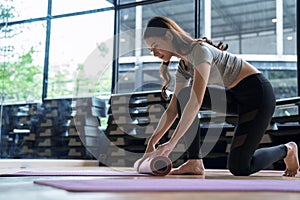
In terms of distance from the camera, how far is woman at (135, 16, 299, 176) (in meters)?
1.78

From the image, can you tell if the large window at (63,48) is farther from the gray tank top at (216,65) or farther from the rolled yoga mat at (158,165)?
the rolled yoga mat at (158,165)

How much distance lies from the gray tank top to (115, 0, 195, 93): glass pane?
2.51 meters

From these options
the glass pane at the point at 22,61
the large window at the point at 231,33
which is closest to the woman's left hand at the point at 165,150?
the large window at the point at 231,33

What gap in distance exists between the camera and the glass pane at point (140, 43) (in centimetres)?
464

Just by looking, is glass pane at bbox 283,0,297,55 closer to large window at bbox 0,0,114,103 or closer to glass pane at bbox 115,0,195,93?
glass pane at bbox 115,0,195,93

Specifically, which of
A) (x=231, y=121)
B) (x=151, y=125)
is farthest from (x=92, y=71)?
(x=231, y=121)

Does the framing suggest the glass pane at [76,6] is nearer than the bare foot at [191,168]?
No

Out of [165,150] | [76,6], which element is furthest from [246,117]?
[76,6]

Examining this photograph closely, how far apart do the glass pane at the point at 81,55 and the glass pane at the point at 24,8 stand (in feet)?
0.72

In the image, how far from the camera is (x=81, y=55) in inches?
192

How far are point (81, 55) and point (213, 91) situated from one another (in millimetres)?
3077

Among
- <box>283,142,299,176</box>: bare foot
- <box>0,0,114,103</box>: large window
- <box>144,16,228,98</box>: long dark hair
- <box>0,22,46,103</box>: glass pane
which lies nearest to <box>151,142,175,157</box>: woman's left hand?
<box>144,16,228,98</box>: long dark hair

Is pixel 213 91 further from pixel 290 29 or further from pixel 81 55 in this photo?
pixel 81 55

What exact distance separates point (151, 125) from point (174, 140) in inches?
107
